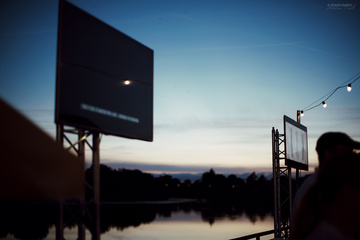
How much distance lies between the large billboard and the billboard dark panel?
711cm

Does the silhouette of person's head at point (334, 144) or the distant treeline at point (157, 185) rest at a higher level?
the silhouette of person's head at point (334, 144)

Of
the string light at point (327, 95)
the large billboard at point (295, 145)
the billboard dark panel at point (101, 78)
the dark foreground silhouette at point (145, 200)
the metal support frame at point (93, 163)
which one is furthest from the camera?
the dark foreground silhouette at point (145, 200)

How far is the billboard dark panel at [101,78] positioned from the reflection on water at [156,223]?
1278mm

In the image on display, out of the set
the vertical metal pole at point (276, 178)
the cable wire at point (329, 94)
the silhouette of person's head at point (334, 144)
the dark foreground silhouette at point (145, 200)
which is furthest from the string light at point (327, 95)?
the dark foreground silhouette at point (145, 200)

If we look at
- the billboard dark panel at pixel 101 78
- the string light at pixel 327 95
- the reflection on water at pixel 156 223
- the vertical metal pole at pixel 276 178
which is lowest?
the reflection on water at pixel 156 223

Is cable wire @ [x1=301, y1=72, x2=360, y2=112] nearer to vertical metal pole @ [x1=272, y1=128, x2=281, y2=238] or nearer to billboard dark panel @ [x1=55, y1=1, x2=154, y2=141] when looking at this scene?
vertical metal pole @ [x1=272, y1=128, x2=281, y2=238]

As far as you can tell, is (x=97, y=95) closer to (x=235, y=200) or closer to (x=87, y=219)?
(x=87, y=219)

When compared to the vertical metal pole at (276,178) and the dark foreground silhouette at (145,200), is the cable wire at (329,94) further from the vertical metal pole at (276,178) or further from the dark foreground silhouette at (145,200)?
the dark foreground silhouette at (145,200)

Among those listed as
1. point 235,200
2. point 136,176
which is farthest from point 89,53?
point 235,200

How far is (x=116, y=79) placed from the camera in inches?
214

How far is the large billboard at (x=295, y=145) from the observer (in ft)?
40.2

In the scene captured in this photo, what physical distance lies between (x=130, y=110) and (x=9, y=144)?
493 centimetres

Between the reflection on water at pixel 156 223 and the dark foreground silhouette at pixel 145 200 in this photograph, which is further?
the dark foreground silhouette at pixel 145 200

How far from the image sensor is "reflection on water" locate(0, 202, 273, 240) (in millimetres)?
66000
